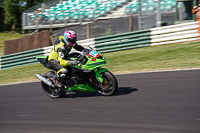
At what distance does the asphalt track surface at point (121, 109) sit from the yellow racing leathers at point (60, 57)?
0.83 meters

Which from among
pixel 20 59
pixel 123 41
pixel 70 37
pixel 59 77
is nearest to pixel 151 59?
pixel 123 41

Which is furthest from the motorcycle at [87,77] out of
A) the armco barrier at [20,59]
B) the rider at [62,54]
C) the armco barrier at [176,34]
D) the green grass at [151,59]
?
the armco barrier at [20,59]

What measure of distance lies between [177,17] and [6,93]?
34.9 feet

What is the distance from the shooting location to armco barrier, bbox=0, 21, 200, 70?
41.7 ft

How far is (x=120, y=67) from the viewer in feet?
35.8

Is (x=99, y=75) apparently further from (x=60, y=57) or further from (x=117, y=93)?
(x=60, y=57)

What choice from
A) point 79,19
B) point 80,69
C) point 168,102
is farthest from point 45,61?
point 79,19

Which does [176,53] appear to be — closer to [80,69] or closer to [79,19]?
[80,69]

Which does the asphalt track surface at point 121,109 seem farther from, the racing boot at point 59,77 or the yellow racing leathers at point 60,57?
the yellow racing leathers at point 60,57

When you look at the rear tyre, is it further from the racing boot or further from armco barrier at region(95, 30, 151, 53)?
armco barrier at region(95, 30, 151, 53)

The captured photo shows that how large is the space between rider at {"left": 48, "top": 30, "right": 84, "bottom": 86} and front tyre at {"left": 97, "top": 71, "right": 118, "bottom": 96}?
31.1 inches

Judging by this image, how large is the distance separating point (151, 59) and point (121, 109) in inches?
230

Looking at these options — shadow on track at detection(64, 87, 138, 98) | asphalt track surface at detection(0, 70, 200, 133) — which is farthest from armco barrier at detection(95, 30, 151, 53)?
shadow on track at detection(64, 87, 138, 98)

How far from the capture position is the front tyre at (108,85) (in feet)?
20.8
